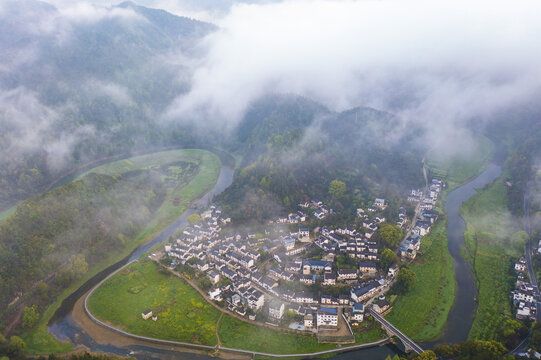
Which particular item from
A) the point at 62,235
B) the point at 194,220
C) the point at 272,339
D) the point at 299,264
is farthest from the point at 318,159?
the point at 62,235

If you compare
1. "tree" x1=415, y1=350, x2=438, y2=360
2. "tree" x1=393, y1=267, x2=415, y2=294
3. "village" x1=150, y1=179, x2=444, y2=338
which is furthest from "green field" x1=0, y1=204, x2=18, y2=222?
"tree" x1=415, y1=350, x2=438, y2=360

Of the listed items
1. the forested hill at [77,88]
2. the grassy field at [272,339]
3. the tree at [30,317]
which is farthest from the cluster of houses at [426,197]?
the forested hill at [77,88]

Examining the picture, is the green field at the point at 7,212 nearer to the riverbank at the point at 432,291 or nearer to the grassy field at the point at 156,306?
the grassy field at the point at 156,306

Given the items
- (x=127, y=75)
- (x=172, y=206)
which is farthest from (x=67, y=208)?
(x=127, y=75)

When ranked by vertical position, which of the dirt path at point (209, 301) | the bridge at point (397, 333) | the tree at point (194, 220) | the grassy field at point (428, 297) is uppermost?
the grassy field at point (428, 297)

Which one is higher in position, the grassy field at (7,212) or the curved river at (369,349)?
A: the curved river at (369,349)
